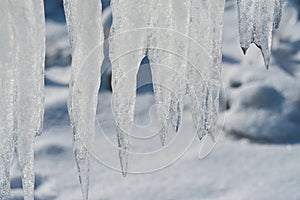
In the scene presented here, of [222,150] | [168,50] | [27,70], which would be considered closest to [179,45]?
[168,50]

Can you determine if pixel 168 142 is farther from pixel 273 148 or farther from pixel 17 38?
pixel 17 38

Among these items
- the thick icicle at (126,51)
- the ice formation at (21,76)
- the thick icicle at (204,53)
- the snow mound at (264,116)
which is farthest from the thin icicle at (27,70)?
the snow mound at (264,116)

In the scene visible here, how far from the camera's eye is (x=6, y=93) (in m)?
1.11

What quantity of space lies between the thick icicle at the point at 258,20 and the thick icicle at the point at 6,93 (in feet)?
1.17

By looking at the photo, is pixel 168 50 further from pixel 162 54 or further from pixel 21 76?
pixel 21 76

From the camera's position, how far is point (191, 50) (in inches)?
44.1

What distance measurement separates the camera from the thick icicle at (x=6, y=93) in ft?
3.52

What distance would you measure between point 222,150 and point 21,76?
96.1 inches

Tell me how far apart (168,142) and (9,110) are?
2337 mm

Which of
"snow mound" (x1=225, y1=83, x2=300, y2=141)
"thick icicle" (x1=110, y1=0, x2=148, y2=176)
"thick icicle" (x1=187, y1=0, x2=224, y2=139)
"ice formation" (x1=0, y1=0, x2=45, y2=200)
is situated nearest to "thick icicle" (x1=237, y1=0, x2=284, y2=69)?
"thick icicle" (x1=187, y1=0, x2=224, y2=139)

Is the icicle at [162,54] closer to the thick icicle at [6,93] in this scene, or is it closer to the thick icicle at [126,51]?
the thick icicle at [126,51]

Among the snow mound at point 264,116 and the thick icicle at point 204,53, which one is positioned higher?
the thick icicle at point 204,53

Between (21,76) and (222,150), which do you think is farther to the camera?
(222,150)

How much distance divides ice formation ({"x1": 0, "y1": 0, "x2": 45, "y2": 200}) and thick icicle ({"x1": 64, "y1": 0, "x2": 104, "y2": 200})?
5 centimetres
